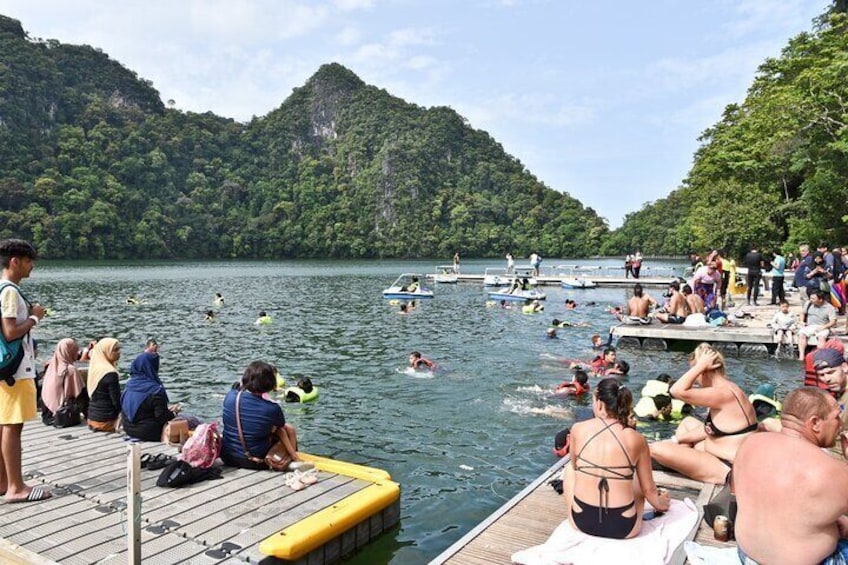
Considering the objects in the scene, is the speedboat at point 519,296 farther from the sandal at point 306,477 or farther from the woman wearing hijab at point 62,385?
the sandal at point 306,477

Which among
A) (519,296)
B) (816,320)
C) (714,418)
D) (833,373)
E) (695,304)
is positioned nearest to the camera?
(714,418)

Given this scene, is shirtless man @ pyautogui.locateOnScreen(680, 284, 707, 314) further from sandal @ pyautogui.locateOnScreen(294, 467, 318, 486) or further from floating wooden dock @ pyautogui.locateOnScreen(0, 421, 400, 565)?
sandal @ pyautogui.locateOnScreen(294, 467, 318, 486)

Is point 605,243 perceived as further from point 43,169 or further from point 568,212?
point 43,169

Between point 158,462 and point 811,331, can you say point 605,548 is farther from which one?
point 811,331

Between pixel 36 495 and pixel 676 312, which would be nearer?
pixel 36 495

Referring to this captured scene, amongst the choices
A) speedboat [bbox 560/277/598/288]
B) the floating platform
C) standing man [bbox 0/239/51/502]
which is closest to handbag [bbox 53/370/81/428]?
standing man [bbox 0/239/51/502]

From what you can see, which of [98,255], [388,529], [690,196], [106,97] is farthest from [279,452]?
[106,97]

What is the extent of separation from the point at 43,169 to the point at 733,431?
5145 inches

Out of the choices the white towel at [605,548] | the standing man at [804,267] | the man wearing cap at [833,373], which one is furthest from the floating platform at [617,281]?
the white towel at [605,548]

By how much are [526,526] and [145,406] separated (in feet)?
17.5

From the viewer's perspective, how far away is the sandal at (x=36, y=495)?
563cm

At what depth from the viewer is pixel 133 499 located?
3.99 metres

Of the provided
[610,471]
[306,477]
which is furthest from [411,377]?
[610,471]

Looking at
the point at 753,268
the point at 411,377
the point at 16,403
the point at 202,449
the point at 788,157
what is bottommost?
the point at 411,377
